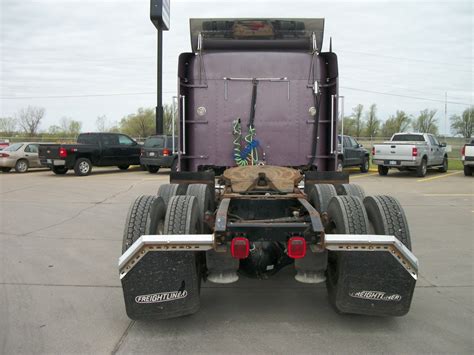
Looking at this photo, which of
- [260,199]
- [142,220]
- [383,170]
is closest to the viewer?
[142,220]

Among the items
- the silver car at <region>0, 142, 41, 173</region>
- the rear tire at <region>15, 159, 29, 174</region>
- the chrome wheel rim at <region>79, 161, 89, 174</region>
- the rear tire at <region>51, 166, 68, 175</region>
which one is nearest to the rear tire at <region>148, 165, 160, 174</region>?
the chrome wheel rim at <region>79, 161, 89, 174</region>

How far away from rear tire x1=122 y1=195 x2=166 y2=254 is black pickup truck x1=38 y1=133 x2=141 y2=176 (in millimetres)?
16650

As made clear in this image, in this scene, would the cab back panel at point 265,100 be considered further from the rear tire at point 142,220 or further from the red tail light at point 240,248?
the red tail light at point 240,248

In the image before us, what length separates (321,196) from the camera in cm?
504

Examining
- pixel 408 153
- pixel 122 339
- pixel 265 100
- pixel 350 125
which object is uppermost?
pixel 350 125

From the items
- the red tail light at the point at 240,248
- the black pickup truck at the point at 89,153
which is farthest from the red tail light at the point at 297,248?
the black pickup truck at the point at 89,153

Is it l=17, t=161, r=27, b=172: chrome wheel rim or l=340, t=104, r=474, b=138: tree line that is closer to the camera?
l=17, t=161, r=27, b=172: chrome wheel rim

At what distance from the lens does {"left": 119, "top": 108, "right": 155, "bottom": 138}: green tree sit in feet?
211

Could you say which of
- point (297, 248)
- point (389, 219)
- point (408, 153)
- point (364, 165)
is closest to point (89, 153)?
point (364, 165)

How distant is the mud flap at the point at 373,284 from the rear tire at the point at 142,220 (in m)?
1.66

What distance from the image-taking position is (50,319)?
13.8 feet

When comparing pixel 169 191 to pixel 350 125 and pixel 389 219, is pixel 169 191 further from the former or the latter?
pixel 350 125

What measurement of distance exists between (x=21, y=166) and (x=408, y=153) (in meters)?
18.0

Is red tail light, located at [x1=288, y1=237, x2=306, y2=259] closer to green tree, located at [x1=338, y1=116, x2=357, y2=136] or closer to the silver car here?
the silver car
